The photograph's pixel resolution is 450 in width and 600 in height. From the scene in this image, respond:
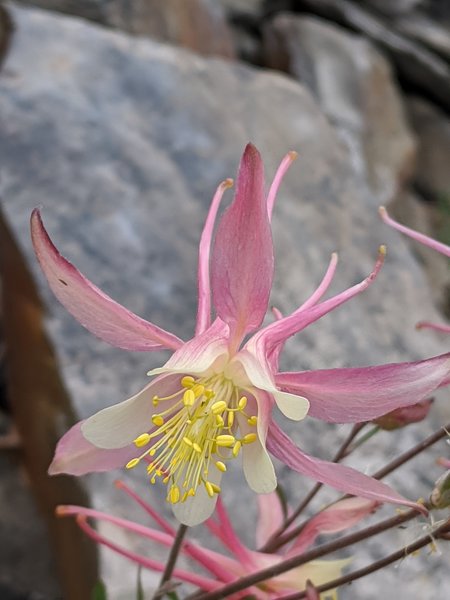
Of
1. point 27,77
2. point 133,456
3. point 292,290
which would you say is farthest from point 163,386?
point 27,77

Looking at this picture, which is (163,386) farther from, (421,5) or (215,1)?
(421,5)

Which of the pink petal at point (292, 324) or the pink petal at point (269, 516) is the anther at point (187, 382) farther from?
the pink petal at point (269, 516)

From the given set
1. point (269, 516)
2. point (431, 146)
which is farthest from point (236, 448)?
point (431, 146)

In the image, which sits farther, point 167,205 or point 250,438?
point 167,205

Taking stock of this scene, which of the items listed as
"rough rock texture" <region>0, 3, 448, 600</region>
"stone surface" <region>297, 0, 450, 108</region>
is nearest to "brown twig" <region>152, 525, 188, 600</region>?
"rough rock texture" <region>0, 3, 448, 600</region>

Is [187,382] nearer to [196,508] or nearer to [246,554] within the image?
[196,508]

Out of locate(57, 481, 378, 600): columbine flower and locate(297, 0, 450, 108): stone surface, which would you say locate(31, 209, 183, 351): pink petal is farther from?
locate(297, 0, 450, 108): stone surface
